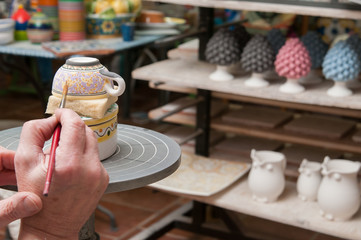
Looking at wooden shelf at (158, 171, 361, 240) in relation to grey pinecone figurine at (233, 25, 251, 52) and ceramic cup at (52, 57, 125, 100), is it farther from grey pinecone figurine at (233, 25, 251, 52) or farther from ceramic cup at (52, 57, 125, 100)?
ceramic cup at (52, 57, 125, 100)

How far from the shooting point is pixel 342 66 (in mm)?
2436

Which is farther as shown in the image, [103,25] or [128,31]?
[103,25]

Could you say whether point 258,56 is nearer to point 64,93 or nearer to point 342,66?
point 342,66

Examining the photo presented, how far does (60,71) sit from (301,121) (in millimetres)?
1665


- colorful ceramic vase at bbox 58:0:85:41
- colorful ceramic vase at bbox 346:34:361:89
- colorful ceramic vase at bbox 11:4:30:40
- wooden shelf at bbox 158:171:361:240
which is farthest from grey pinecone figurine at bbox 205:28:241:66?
colorful ceramic vase at bbox 11:4:30:40

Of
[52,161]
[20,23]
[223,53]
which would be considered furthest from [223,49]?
[20,23]

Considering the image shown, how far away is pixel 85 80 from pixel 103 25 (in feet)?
7.89

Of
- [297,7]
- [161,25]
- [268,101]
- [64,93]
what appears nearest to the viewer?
[64,93]

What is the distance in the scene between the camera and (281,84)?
269 centimetres

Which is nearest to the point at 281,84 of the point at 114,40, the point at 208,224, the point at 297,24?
the point at 208,224

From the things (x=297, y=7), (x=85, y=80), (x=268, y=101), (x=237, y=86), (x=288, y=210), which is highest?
(x=297, y=7)

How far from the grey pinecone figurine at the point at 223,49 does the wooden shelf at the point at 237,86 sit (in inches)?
3.6

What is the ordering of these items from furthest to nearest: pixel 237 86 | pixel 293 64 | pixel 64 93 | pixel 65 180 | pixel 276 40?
pixel 276 40 → pixel 237 86 → pixel 293 64 → pixel 64 93 → pixel 65 180

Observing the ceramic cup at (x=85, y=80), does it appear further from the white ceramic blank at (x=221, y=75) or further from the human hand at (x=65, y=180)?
the white ceramic blank at (x=221, y=75)
